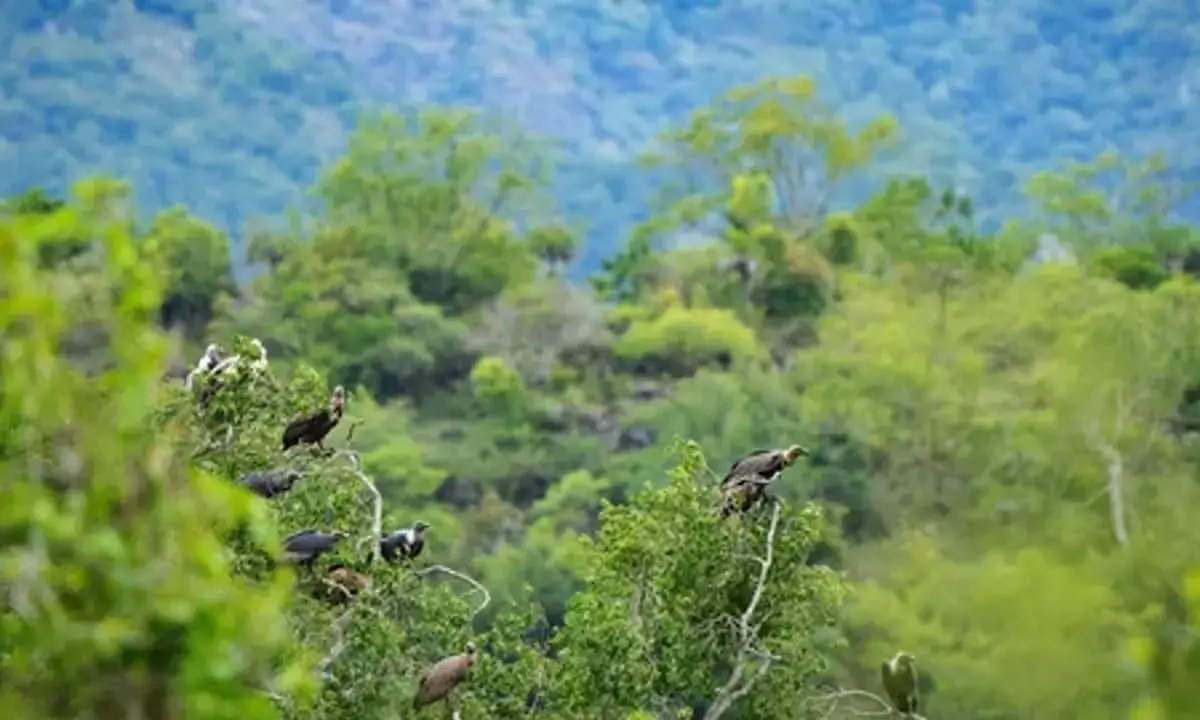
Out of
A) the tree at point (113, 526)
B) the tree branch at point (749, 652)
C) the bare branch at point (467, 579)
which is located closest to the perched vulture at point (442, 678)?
the bare branch at point (467, 579)

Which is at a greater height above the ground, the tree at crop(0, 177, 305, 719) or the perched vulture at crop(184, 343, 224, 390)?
the tree at crop(0, 177, 305, 719)

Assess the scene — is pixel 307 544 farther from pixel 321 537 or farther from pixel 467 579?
pixel 467 579

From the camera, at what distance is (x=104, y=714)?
1559 mm

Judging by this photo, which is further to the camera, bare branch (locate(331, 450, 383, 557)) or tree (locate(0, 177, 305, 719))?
bare branch (locate(331, 450, 383, 557))

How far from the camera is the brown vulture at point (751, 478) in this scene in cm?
416

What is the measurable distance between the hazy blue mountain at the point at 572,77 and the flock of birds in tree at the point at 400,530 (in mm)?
22457

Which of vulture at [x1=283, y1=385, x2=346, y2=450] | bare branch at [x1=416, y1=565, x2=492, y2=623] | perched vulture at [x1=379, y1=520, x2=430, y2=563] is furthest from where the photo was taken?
vulture at [x1=283, y1=385, x2=346, y2=450]

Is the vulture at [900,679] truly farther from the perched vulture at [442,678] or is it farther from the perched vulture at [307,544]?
the perched vulture at [307,544]

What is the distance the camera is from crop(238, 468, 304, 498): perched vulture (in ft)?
12.7

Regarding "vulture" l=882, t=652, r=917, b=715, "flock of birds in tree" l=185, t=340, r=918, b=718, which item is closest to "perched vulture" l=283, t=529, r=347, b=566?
"flock of birds in tree" l=185, t=340, r=918, b=718

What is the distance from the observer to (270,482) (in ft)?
12.7

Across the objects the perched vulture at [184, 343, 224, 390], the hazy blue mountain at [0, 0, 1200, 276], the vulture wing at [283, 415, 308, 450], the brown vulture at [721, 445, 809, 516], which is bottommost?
the hazy blue mountain at [0, 0, 1200, 276]

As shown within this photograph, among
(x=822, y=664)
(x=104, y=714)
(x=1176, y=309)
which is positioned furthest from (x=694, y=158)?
(x=104, y=714)

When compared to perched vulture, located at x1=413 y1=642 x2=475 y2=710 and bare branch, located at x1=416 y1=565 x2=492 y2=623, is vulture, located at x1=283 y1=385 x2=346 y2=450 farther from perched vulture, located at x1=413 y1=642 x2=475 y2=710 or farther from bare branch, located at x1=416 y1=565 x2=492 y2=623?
perched vulture, located at x1=413 y1=642 x2=475 y2=710
